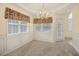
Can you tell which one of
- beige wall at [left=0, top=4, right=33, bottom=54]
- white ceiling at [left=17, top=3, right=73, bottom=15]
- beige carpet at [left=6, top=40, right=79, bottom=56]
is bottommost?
beige carpet at [left=6, top=40, right=79, bottom=56]

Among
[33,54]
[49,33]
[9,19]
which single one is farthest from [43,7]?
[33,54]

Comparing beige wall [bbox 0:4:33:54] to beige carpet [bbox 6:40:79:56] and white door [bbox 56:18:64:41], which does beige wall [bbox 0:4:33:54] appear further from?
white door [bbox 56:18:64:41]

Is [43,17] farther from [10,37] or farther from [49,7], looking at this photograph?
[10,37]

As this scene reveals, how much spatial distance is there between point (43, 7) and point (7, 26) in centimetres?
76

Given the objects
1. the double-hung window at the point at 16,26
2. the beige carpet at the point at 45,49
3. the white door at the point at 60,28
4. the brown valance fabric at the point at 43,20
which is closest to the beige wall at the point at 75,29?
the beige carpet at the point at 45,49

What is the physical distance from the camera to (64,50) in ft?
8.30

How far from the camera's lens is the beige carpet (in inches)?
98.3

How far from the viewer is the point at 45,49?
2543 millimetres

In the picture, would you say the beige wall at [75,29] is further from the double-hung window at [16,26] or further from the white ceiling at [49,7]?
the double-hung window at [16,26]

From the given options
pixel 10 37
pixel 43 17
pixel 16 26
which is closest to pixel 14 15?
pixel 16 26

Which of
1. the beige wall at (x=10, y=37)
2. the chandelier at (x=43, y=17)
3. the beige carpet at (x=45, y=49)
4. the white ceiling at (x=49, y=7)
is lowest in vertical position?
the beige carpet at (x=45, y=49)

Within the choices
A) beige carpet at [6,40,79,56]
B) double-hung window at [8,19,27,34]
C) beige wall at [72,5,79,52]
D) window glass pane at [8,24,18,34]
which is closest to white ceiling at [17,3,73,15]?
beige wall at [72,5,79,52]

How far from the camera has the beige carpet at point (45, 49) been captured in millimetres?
2496

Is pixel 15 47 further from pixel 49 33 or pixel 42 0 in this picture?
pixel 42 0
